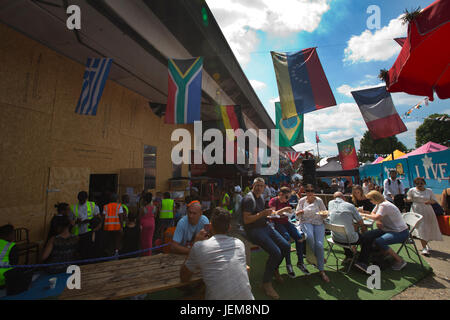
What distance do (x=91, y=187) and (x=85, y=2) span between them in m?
6.08

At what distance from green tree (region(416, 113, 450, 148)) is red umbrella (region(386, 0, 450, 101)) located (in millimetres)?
36539

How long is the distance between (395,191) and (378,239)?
5227 mm

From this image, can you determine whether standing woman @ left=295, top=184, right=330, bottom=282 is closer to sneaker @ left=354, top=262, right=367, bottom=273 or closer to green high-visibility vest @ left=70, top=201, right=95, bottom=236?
sneaker @ left=354, top=262, right=367, bottom=273

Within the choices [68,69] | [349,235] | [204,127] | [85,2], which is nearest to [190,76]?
[85,2]

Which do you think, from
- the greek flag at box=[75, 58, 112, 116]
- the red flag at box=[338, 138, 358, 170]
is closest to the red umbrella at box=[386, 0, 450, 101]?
the greek flag at box=[75, 58, 112, 116]

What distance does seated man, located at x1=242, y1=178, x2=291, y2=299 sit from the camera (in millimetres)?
3213

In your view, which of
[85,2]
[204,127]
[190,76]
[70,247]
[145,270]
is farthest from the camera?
[204,127]

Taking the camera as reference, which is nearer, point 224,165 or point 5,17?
point 5,17

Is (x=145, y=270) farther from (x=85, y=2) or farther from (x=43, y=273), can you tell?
(x=85, y=2)

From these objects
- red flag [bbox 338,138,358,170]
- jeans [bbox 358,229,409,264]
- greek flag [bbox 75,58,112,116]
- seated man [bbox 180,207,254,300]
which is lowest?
jeans [bbox 358,229,409,264]

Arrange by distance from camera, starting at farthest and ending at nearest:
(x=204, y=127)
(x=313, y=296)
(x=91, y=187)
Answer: (x=204, y=127) → (x=91, y=187) → (x=313, y=296)

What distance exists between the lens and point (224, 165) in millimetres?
13609

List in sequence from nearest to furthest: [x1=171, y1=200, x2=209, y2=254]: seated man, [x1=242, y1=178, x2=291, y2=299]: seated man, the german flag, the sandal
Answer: [x1=171, y1=200, x2=209, y2=254]: seated man → [x1=242, y1=178, x2=291, y2=299]: seated man → the sandal → the german flag

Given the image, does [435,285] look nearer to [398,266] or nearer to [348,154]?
[398,266]
